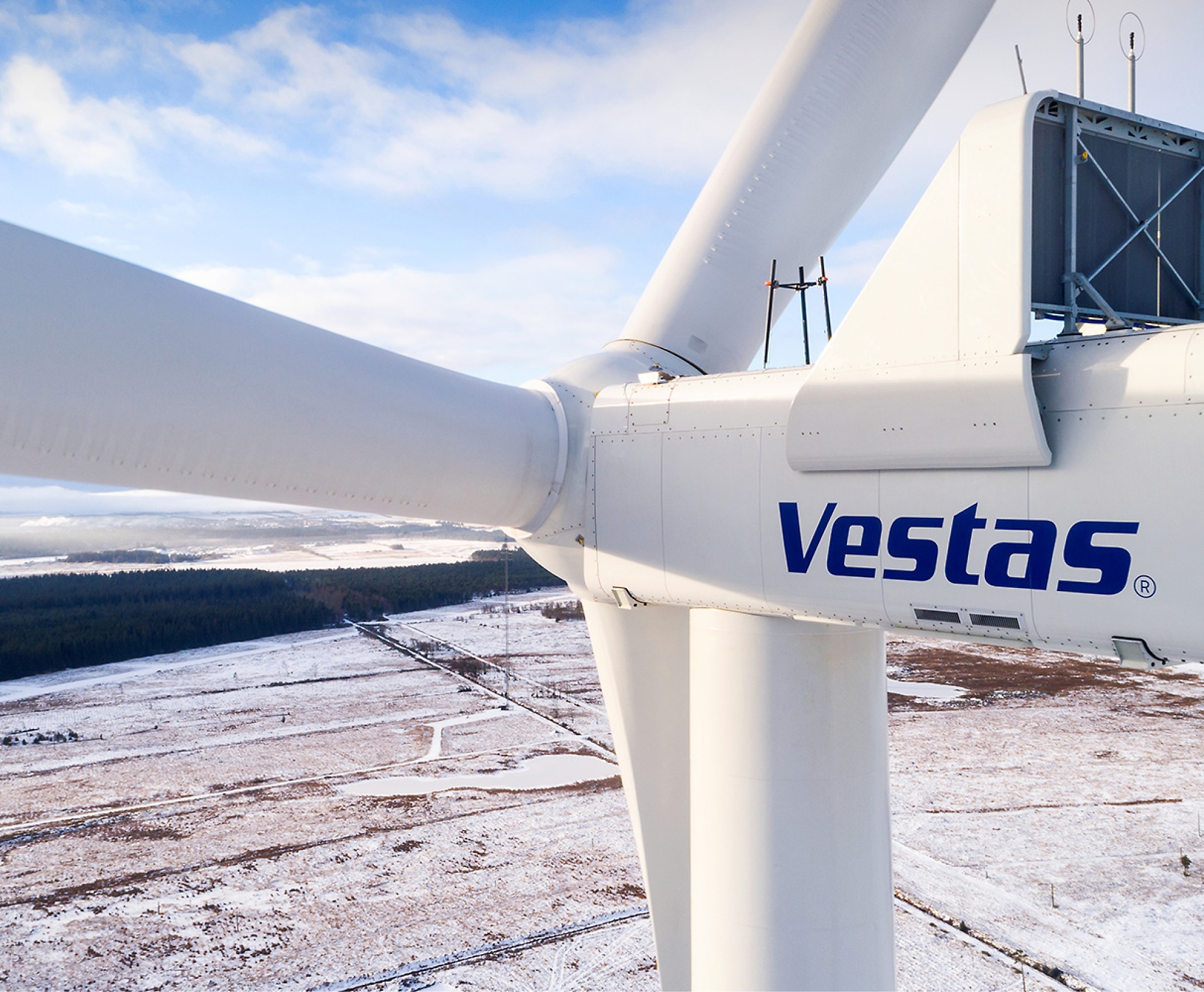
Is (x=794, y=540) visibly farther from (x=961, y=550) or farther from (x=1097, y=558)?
(x=1097, y=558)

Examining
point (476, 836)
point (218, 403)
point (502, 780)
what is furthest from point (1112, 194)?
point (502, 780)

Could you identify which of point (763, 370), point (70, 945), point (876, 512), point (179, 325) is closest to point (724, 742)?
point (876, 512)

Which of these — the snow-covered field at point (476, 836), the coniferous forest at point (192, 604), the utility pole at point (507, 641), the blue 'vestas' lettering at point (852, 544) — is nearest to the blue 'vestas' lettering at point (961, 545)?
the blue 'vestas' lettering at point (852, 544)

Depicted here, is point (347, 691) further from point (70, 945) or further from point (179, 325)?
point (179, 325)

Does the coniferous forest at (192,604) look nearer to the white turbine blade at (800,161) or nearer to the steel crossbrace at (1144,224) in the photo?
the white turbine blade at (800,161)

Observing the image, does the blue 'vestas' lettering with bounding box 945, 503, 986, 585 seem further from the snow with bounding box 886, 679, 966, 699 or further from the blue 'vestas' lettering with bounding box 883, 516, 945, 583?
the snow with bounding box 886, 679, 966, 699

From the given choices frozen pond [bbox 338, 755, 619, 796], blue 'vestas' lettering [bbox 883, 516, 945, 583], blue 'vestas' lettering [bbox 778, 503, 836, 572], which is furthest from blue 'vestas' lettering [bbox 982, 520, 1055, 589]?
frozen pond [bbox 338, 755, 619, 796]
